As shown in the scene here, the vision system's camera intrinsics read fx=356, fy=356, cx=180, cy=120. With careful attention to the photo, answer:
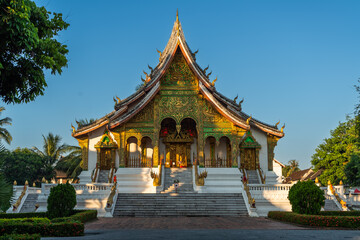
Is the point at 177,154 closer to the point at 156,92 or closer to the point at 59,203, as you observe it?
the point at 156,92

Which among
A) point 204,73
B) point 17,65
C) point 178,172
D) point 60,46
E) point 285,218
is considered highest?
point 204,73

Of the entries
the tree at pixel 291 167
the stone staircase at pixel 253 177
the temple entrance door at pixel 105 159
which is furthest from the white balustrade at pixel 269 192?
the tree at pixel 291 167

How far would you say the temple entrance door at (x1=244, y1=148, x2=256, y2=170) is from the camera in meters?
22.7

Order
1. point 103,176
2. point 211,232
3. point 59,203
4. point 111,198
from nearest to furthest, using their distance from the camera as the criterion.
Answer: point 211,232 → point 59,203 → point 111,198 → point 103,176

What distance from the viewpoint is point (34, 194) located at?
1878 centimetres

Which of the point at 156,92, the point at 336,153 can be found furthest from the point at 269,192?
the point at 336,153

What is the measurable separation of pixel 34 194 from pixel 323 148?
83.6 feet

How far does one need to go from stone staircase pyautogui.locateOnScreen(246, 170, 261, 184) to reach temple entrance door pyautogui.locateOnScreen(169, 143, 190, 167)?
4048 mm

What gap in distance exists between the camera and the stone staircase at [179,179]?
19266 mm

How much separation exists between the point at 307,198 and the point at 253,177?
9423mm

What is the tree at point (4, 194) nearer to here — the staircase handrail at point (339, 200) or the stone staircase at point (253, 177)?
the staircase handrail at point (339, 200)

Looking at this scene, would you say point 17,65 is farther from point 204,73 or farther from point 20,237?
point 204,73

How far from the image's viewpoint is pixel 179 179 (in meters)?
20.6

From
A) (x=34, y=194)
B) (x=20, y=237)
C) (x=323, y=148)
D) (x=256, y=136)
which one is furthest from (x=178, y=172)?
(x=323, y=148)
